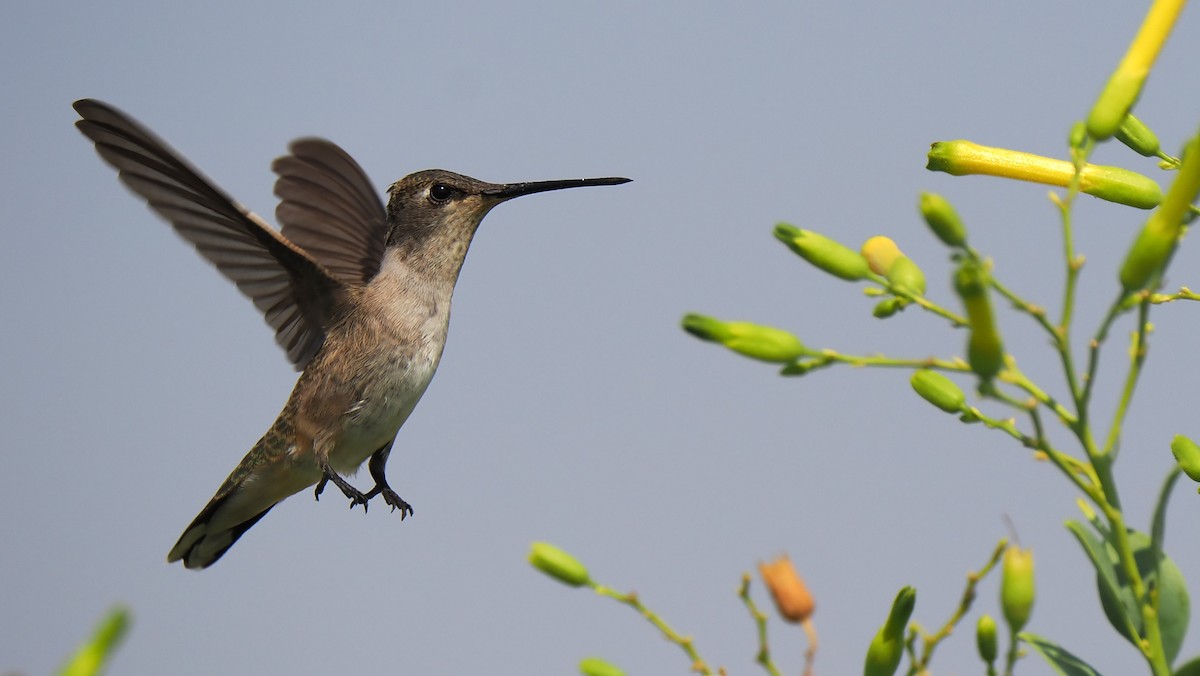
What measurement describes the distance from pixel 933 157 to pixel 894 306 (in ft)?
2.96

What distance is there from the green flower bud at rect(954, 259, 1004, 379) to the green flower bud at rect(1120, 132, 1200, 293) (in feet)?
1.14

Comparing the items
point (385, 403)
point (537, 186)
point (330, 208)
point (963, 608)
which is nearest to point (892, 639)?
point (963, 608)

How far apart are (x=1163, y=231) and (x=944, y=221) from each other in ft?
1.48

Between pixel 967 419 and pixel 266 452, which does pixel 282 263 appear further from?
pixel 967 419

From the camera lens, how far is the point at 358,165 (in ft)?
30.1

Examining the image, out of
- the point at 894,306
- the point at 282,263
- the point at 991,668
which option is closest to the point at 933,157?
the point at 894,306

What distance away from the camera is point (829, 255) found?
336cm

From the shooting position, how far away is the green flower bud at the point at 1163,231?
2.66 metres

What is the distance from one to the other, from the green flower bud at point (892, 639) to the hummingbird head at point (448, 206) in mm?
4777

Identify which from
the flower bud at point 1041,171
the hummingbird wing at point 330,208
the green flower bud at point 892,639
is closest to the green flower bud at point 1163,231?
the green flower bud at point 892,639

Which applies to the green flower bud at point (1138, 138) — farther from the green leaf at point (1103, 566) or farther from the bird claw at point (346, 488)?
the bird claw at point (346, 488)

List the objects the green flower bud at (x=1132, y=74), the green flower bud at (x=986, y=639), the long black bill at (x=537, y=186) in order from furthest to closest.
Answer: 1. the long black bill at (x=537, y=186)
2. the green flower bud at (x=1132, y=74)
3. the green flower bud at (x=986, y=639)

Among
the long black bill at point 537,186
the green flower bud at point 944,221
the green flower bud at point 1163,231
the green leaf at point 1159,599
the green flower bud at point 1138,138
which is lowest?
the green leaf at point 1159,599

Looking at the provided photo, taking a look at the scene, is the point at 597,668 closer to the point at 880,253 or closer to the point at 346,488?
the point at 880,253
